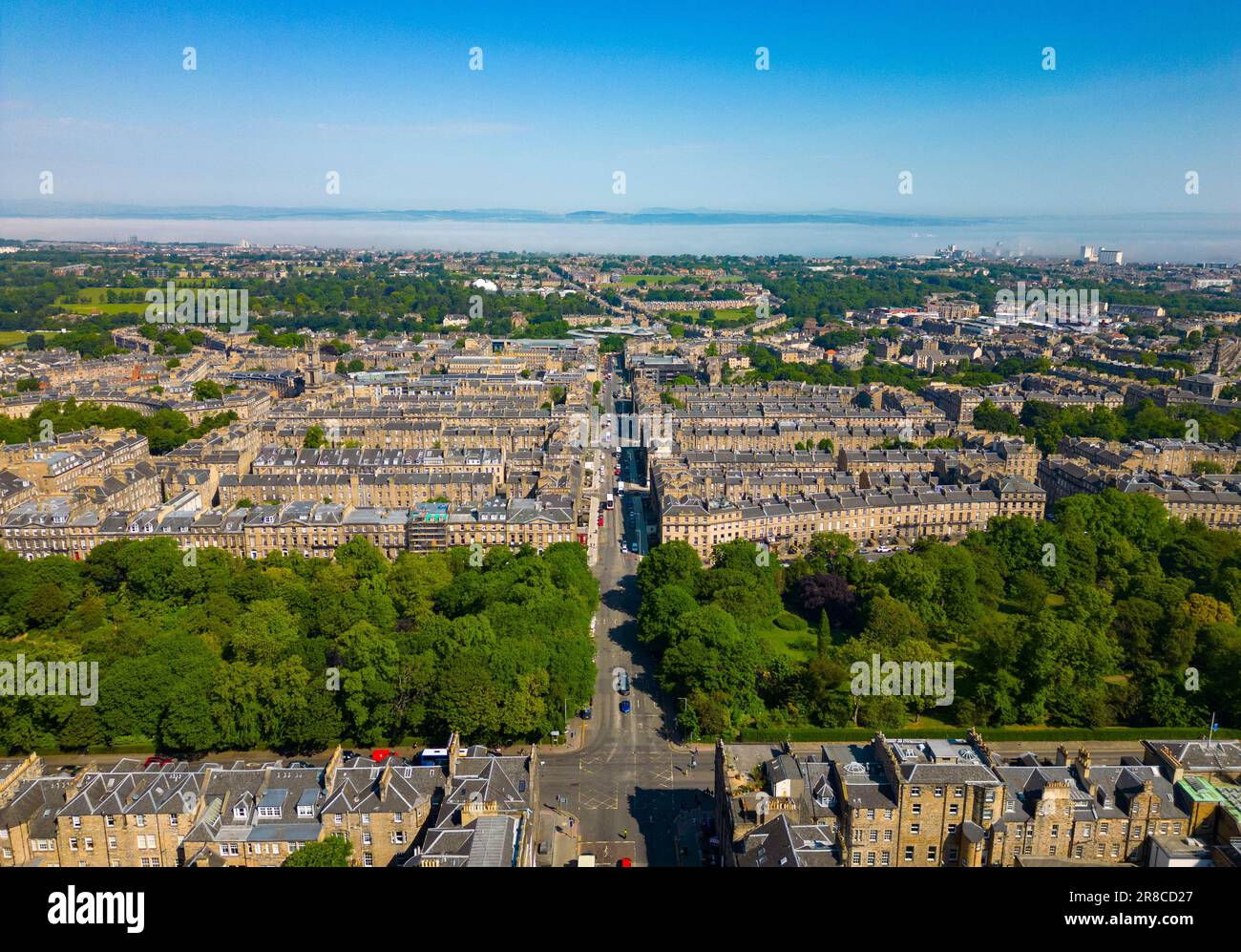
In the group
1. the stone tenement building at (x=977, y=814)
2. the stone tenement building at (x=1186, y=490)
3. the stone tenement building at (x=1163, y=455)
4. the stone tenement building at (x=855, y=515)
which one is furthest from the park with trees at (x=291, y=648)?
the stone tenement building at (x=1163, y=455)

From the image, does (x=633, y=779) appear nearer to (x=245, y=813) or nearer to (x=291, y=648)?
(x=245, y=813)

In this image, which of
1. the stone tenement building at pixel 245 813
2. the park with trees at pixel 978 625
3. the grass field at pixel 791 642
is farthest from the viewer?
the grass field at pixel 791 642

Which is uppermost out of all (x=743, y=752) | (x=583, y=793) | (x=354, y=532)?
(x=354, y=532)

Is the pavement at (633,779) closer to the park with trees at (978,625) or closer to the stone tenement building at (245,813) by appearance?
the park with trees at (978,625)

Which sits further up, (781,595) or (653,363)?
(653,363)

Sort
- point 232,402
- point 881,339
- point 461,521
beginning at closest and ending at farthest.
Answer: point 461,521 < point 232,402 < point 881,339

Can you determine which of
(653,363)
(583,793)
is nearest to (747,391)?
(653,363)
